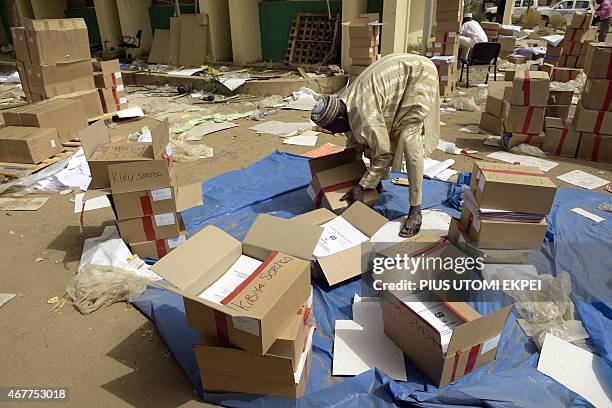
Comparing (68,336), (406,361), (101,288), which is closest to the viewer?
(406,361)

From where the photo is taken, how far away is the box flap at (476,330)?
1.83 metres

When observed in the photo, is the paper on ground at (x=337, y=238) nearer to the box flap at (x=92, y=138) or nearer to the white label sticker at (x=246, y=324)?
the white label sticker at (x=246, y=324)

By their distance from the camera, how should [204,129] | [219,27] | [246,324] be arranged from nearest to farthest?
[246,324] → [204,129] → [219,27]

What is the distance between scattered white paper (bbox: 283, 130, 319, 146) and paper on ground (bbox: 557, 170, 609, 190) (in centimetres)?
285

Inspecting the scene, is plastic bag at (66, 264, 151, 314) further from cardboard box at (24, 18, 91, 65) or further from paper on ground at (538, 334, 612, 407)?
cardboard box at (24, 18, 91, 65)

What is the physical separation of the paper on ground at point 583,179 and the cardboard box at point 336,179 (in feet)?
7.30

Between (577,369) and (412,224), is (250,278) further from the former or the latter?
(577,369)

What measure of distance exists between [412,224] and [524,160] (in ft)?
7.96

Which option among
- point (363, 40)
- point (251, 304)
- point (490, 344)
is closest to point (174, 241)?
point (251, 304)

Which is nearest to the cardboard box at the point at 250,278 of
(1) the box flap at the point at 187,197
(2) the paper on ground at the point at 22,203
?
(1) the box flap at the point at 187,197

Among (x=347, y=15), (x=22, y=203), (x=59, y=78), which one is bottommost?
(x=22, y=203)

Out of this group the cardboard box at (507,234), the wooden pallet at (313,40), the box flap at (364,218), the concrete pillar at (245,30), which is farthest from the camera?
the concrete pillar at (245,30)

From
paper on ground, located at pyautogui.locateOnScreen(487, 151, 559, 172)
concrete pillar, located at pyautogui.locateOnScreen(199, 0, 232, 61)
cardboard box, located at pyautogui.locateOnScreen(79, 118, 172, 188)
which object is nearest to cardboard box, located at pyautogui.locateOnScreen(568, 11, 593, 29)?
paper on ground, located at pyautogui.locateOnScreen(487, 151, 559, 172)

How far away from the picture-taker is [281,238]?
2.07 metres
